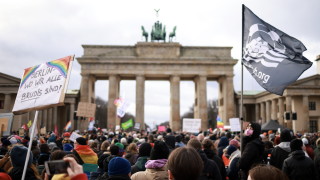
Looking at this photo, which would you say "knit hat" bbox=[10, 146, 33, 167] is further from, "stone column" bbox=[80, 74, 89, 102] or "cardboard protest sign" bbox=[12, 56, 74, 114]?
"stone column" bbox=[80, 74, 89, 102]

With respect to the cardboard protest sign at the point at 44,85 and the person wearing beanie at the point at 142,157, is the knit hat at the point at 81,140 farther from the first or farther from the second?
the cardboard protest sign at the point at 44,85

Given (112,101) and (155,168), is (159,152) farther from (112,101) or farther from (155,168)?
(112,101)

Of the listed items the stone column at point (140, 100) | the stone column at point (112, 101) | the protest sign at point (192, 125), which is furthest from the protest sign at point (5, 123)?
the stone column at point (140, 100)

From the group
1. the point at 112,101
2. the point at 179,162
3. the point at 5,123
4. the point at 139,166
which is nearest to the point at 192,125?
the point at 5,123

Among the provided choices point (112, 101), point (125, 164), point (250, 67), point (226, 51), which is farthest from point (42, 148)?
point (226, 51)

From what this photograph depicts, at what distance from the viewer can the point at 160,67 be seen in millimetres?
58375

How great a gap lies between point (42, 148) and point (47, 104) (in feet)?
11.3

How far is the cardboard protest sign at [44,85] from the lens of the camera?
5.93m

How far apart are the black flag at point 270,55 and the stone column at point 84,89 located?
49935 millimetres

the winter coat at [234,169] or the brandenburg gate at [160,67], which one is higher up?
the brandenburg gate at [160,67]

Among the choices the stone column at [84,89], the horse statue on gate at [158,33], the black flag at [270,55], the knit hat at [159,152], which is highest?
the horse statue on gate at [158,33]

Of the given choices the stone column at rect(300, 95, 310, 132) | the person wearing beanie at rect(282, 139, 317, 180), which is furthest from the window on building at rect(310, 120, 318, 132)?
the person wearing beanie at rect(282, 139, 317, 180)

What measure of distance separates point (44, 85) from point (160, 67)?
5230cm

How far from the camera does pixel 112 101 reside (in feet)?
188
